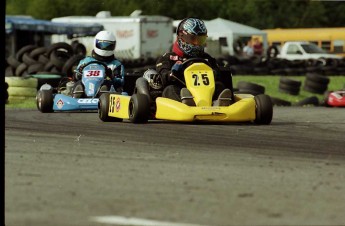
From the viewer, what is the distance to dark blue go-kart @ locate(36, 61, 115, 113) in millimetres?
12562

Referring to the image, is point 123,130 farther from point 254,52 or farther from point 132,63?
point 254,52

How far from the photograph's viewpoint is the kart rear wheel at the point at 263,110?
412 inches

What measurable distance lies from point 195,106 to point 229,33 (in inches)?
1053

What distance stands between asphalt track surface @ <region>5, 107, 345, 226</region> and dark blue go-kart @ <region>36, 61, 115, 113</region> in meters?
2.85

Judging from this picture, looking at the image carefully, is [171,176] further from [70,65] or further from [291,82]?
[291,82]

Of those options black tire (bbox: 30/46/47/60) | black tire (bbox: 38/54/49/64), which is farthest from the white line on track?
black tire (bbox: 30/46/47/60)

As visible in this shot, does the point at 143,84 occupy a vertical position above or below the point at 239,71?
above

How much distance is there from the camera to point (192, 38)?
11180mm

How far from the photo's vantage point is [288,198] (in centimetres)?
521

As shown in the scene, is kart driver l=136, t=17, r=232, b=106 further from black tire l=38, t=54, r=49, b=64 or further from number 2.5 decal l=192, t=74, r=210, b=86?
black tire l=38, t=54, r=49, b=64

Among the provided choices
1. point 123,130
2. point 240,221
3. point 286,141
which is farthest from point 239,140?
point 240,221

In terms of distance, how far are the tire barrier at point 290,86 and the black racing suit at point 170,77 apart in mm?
8011

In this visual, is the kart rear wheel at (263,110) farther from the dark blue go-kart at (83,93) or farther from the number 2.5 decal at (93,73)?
the number 2.5 decal at (93,73)

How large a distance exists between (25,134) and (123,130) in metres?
1.11
